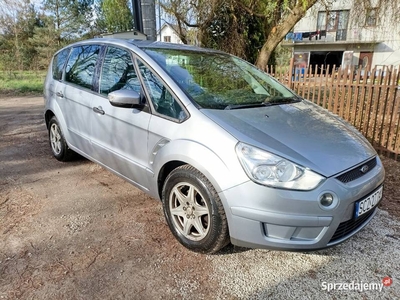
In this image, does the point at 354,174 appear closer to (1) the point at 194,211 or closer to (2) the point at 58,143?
(1) the point at 194,211

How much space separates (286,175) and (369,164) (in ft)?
2.67

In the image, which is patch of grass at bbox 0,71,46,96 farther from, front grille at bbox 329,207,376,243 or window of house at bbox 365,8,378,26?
front grille at bbox 329,207,376,243

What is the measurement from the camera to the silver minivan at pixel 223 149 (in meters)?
1.88

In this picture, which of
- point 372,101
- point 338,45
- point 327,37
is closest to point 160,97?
point 372,101

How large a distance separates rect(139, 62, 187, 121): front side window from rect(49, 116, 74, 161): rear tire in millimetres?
1983

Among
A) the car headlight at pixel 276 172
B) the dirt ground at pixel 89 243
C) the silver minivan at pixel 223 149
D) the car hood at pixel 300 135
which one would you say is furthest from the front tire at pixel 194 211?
the car hood at pixel 300 135

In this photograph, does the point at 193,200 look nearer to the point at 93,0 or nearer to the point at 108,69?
the point at 108,69

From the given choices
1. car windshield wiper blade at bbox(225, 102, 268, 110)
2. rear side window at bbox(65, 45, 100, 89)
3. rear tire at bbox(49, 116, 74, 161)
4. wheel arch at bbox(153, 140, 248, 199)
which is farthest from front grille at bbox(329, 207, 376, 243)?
rear tire at bbox(49, 116, 74, 161)

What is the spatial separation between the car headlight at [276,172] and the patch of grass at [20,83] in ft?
50.7

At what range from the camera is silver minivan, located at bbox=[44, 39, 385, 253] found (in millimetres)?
1875

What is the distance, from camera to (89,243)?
2451 mm

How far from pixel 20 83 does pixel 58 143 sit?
14.9m

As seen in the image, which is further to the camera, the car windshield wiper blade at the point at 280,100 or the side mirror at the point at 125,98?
the car windshield wiper blade at the point at 280,100

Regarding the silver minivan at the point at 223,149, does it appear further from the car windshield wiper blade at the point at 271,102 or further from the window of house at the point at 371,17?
the window of house at the point at 371,17
